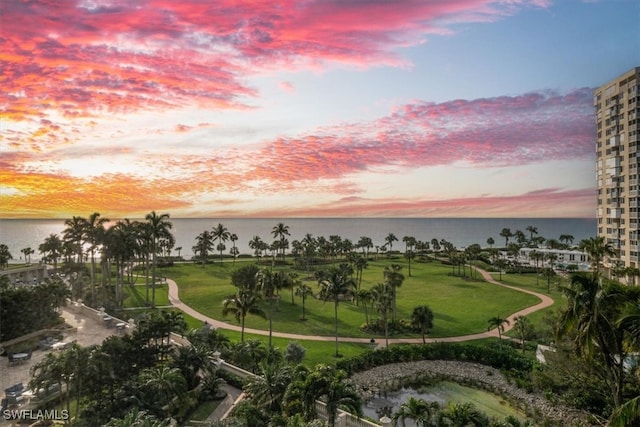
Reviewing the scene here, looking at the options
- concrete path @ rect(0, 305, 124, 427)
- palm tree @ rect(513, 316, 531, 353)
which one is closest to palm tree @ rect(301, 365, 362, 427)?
concrete path @ rect(0, 305, 124, 427)

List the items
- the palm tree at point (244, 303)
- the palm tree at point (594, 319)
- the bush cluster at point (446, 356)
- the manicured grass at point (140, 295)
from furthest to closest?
the manicured grass at point (140, 295) → the bush cluster at point (446, 356) → the palm tree at point (244, 303) → the palm tree at point (594, 319)

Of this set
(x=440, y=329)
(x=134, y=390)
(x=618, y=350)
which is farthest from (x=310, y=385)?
(x=440, y=329)

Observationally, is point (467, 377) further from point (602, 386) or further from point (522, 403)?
point (602, 386)

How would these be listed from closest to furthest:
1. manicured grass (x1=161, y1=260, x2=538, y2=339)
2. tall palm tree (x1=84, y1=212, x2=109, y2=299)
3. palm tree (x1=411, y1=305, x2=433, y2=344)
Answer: palm tree (x1=411, y1=305, x2=433, y2=344) < manicured grass (x1=161, y1=260, x2=538, y2=339) < tall palm tree (x1=84, y1=212, x2=109, y2=299)

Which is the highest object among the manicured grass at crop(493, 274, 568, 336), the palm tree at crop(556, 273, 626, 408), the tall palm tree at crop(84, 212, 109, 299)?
the tall palm tree at crop(84, 212, 109, 299)

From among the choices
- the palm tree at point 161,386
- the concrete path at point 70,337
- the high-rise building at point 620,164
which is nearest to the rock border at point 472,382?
the palm tree at point 161,386

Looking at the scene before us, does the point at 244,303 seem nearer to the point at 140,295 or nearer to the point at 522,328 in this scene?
the point at 522,328

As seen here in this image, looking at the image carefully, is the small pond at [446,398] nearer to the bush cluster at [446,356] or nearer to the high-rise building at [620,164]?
the bush cluster at [446,356]

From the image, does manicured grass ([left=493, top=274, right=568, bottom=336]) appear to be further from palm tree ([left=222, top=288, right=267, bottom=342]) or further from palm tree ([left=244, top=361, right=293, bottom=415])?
palm tree ([left=244, top=361, right=293, bottom=415])
